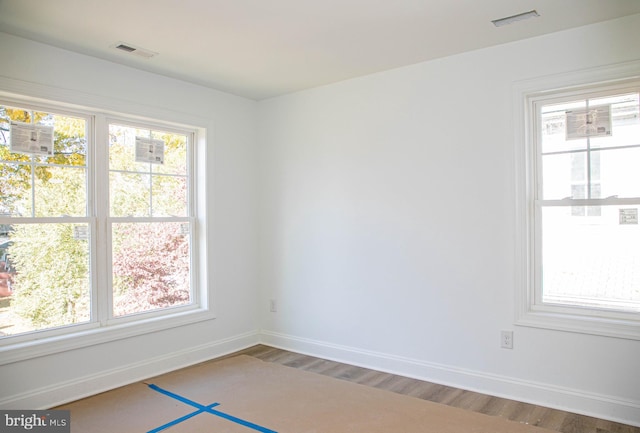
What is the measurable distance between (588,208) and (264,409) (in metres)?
2.74

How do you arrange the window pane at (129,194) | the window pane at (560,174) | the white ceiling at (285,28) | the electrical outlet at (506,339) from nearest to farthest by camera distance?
1. the white ceiling at (285,28)
2. the window pane at (560,174)
3. the electrical outlet at (506,339)
4. the window pane at (129,194)

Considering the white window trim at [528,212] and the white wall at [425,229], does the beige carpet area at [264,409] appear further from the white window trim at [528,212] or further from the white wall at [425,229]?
the white window trim at [528,212]

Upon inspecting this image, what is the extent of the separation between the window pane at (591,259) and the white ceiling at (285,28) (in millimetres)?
1381

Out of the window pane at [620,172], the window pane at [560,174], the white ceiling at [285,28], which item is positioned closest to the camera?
the white ceiling at [285,28]

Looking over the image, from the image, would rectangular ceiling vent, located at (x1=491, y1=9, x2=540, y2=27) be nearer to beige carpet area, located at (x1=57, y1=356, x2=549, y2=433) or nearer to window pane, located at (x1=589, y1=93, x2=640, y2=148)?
window pane, located at (x1=589, y1=93, x2=640, y2=148)

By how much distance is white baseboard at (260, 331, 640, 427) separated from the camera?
2.94 metres

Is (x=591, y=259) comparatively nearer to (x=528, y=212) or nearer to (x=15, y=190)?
(x=528, y=212)

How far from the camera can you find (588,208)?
3176mm

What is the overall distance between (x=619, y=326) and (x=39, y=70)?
445cm

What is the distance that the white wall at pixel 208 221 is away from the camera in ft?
10.4

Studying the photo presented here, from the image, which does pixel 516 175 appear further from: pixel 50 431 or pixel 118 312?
pixel 50 431

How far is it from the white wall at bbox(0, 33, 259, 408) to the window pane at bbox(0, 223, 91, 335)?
11.6 inches

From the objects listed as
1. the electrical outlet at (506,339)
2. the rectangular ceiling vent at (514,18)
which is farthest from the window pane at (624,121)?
the electrical outlet at (506,339)

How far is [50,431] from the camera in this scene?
2877mm
